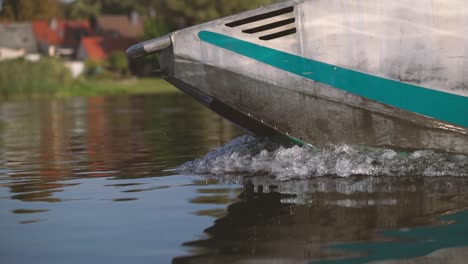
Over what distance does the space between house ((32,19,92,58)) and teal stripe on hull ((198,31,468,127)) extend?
95895 millimetres

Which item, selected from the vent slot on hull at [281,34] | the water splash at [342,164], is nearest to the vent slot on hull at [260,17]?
the vent slot on hull at [281,34]

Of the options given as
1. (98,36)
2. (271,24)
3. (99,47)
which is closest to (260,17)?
(271,24)

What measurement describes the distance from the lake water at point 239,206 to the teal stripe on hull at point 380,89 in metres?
0.49

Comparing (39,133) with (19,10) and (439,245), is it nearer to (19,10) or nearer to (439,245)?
(439,245)

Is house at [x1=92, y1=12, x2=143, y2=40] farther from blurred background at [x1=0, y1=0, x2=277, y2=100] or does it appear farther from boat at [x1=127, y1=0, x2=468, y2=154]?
boat at [x1=127, y1=0, x2=468, y2=154]

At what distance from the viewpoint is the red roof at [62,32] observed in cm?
10600

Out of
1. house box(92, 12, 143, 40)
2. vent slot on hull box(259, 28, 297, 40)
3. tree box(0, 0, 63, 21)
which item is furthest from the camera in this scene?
tree box(0, 0, 63, 21)

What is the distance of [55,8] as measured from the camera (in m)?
130

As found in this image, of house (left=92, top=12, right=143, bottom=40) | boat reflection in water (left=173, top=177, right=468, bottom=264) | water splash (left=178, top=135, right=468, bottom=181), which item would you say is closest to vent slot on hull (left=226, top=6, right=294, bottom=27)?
water splash (left=178, top=135, right=468, bottom=181)

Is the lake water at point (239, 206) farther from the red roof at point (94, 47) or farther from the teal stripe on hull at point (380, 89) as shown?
the red roof at point (94, 47)

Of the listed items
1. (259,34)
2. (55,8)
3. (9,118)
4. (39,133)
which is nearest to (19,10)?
(55,8)

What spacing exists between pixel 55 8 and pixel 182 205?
126626 mm

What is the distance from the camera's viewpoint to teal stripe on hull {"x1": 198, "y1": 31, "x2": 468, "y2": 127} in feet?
31.1

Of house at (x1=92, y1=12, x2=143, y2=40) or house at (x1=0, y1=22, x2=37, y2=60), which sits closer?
house at (x1=0, y1=22, x2=37, y2=60)
